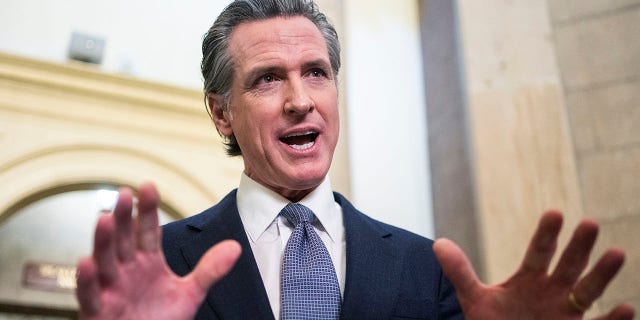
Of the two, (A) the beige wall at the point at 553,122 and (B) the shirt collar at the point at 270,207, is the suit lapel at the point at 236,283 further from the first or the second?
(A) the beige wall at the point at 553,122

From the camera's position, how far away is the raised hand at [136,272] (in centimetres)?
99

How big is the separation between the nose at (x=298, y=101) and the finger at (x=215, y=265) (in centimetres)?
59

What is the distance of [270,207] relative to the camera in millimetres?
1584

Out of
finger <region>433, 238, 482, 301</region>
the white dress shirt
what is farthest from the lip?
finger <region>433, 238, 482, 301</region>

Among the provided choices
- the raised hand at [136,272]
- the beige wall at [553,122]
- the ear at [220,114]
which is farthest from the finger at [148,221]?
the beige wall at [553,122]

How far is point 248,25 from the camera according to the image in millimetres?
1799

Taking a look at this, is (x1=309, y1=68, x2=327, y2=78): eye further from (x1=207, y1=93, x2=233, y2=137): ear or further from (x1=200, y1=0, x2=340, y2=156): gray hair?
(x1=207, y1=93, x2=233, y2=137): ear

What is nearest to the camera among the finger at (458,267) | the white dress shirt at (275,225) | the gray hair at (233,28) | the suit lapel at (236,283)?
the finger at (458,267)

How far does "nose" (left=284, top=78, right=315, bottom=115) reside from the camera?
1.59 meters

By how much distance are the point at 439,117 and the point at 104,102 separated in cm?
193

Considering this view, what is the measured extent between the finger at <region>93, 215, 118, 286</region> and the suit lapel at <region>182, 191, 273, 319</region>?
431mm

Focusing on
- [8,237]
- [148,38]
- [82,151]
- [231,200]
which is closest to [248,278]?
[231,200]

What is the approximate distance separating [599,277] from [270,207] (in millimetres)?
749

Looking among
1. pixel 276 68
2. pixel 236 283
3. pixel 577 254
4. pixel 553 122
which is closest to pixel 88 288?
pixel 236 283
